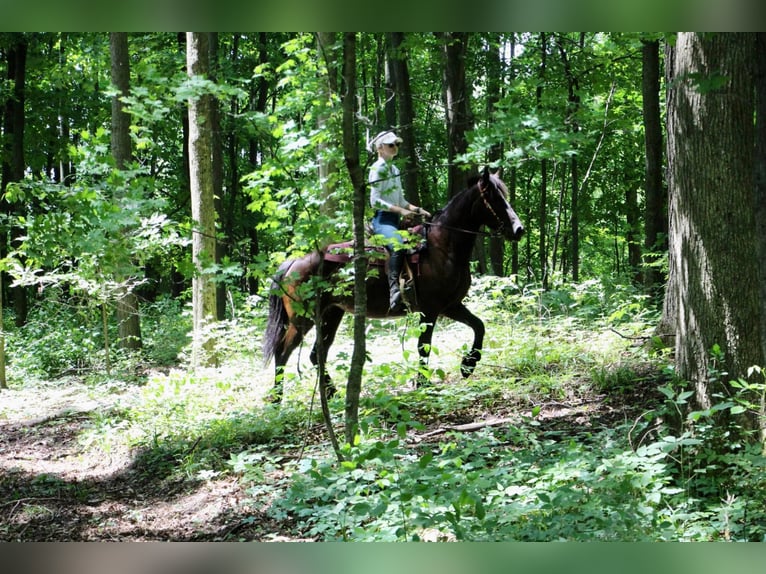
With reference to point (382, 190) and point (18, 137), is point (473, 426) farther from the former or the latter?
point (18, 137)

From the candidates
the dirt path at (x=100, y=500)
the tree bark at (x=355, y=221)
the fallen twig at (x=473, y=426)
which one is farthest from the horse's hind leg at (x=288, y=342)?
the tree bark at (x=355, y=221)

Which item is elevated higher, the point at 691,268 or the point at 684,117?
the point at 684,117

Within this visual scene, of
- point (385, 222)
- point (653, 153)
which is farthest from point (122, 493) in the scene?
point (653, 153)

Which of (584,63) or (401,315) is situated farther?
(584,63)

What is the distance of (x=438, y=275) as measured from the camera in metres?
6.69

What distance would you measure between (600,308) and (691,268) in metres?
5.38

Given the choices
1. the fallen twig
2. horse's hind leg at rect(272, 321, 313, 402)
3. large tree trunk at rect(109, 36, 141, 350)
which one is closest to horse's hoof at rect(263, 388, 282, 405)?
horse's hind leg at rect(272, 321, 313, 402)

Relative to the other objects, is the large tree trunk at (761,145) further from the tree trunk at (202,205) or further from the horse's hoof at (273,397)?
the tree trunk at (202,205)

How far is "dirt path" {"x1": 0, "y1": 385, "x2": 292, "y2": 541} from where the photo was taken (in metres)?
3.92

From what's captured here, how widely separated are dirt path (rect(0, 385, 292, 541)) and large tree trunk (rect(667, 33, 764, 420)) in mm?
2582

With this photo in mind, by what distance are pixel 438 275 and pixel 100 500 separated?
11.7 feet

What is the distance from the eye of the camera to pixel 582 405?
5.54 meters
